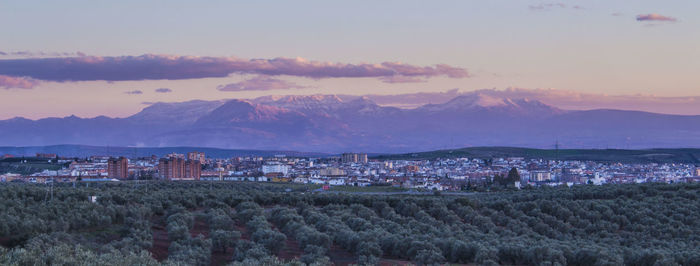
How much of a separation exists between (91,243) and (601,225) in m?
25.7

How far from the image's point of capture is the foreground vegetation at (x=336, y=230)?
1160 inches

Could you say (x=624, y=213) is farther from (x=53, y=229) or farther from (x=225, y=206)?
(x=53, y=229)

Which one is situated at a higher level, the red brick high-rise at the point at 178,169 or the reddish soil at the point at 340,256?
the red brick high-rise at the point at 178,169

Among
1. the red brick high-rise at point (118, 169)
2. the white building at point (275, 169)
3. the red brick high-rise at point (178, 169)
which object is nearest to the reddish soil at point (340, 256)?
the red brick high-rise at point (178, 169)

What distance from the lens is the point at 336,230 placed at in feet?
120

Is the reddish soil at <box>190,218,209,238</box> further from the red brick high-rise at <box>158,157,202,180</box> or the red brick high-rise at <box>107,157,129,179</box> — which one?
the red brick high-rise at <box>107,157,129,179</box>

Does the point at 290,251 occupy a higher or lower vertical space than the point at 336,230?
lower

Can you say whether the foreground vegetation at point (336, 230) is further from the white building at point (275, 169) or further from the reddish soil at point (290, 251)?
the white building at point (275, 169)

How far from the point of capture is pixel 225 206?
47156mm

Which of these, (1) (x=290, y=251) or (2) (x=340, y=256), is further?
(1) (x=290, y=251)

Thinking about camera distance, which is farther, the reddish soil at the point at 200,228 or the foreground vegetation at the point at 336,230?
the reddish soil at the point at 200,228

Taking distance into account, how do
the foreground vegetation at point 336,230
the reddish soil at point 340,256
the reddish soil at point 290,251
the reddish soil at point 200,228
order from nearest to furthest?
the foreground vegetation at point 336,230 → the reddish soil at point 340,256 → the reddish soil at point 290,251 → the reddish soil at point 200,228

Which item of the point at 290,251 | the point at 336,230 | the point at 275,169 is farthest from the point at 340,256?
the point at 275,169

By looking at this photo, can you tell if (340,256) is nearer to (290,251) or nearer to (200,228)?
(290,251)
